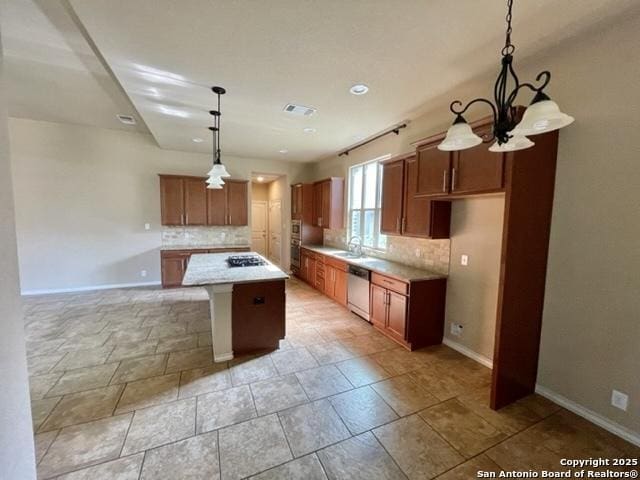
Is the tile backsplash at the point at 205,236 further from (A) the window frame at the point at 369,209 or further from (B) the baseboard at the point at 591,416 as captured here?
(B) the baseboard at the point at 591,416

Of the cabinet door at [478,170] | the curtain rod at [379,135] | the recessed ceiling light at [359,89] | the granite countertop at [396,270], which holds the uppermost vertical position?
the recessed ceiling light at [359,89]

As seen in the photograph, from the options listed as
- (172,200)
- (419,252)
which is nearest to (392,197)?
(419,252)

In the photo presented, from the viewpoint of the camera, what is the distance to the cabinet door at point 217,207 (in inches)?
228

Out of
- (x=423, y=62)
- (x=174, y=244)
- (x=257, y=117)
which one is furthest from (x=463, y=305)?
(x=174, y=244)

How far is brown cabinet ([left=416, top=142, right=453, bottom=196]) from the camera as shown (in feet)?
8.87

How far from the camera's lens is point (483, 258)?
2.81 m

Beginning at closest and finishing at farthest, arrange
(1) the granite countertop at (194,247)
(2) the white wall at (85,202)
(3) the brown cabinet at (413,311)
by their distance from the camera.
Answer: (3) the brown cabinet at (413,311), (2) the white wall at (85,202), (1) the granite countertop at (194,247)

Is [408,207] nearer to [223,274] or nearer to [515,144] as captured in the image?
[515,144]

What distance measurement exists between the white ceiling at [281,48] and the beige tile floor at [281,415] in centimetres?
292

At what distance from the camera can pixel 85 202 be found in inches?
203

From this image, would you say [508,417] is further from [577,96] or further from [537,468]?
[577,96]

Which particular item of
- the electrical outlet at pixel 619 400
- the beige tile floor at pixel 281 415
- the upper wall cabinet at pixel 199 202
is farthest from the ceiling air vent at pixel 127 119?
the electrical outlet at pixel 619 400

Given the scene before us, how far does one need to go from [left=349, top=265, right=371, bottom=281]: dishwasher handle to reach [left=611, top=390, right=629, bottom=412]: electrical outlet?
2389 millimetres

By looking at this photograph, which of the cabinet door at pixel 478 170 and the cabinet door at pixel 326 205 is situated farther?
the cabinet door at pixel 326 205
